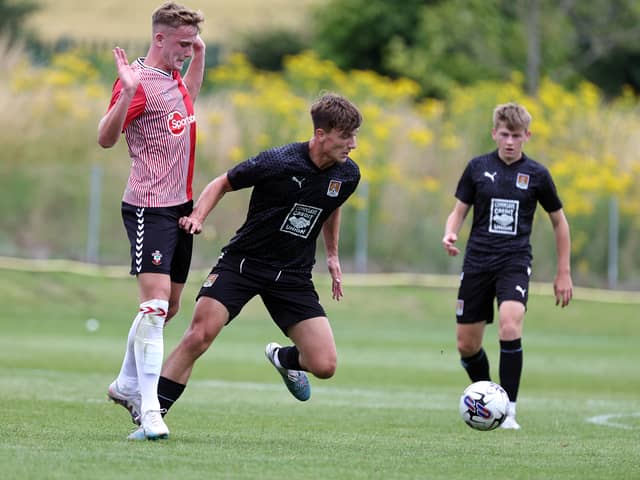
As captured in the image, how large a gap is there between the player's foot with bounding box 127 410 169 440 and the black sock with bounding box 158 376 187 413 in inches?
16.7

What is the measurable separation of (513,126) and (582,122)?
18922 mm

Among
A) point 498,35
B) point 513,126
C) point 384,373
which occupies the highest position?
point 498,35

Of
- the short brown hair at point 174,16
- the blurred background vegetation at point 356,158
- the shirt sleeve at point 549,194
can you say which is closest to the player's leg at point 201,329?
the short brown hair at point 174,16

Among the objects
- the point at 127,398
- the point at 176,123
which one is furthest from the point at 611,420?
the point at 176,123

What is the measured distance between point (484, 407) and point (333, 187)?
5.61ft

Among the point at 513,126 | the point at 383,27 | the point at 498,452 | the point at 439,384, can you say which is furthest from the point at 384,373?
the point at 383,27

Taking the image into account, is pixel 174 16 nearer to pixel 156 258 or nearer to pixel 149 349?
pixel 156 258

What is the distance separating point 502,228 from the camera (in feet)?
32.2

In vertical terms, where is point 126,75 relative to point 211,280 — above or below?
above

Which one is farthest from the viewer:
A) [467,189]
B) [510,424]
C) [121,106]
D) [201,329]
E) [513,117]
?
[467,189]

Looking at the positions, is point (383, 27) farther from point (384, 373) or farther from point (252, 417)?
point (252, 417)

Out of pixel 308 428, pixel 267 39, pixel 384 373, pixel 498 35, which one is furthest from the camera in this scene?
pixel 267 39

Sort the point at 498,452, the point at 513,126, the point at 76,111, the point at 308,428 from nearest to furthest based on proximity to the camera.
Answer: the point at 498,452 → the point at 308,428 → the point at 513,126 → the point at 76,111

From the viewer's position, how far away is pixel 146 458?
6426mm
